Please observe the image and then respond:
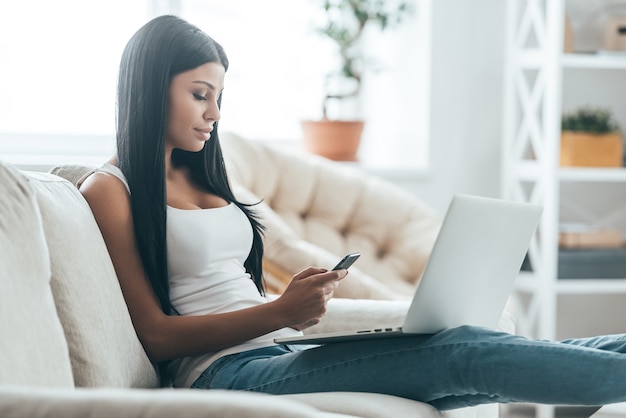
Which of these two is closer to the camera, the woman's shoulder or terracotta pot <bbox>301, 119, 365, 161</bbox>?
the woman's shoulder

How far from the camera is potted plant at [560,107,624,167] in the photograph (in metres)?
3.31

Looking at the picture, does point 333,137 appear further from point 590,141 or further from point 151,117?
point 151,117

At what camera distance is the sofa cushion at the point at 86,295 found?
1416mm

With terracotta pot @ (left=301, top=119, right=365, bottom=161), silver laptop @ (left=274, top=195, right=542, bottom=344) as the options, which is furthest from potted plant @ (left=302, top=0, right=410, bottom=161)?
silver laptop @ (left=274, top=195, right=542, bottom=344)

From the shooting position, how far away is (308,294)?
5.26ft

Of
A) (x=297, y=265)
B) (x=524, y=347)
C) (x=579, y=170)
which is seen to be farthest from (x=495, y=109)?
(x=524, y=347)

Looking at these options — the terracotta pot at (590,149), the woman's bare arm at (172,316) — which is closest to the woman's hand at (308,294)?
the woman's bare arm at (172,316)

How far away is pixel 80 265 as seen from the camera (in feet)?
4.78

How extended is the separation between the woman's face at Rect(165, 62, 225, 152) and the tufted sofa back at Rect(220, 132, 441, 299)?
998 millimetres

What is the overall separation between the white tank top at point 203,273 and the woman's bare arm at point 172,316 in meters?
0.05

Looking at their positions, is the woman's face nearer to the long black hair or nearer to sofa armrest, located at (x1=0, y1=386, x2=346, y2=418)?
the long black hair

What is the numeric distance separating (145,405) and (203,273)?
0.82 metres

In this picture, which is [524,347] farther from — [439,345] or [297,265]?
[297,265]

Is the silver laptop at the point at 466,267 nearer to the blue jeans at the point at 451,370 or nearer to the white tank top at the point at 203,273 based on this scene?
the blue jeans at the point at 451,370
